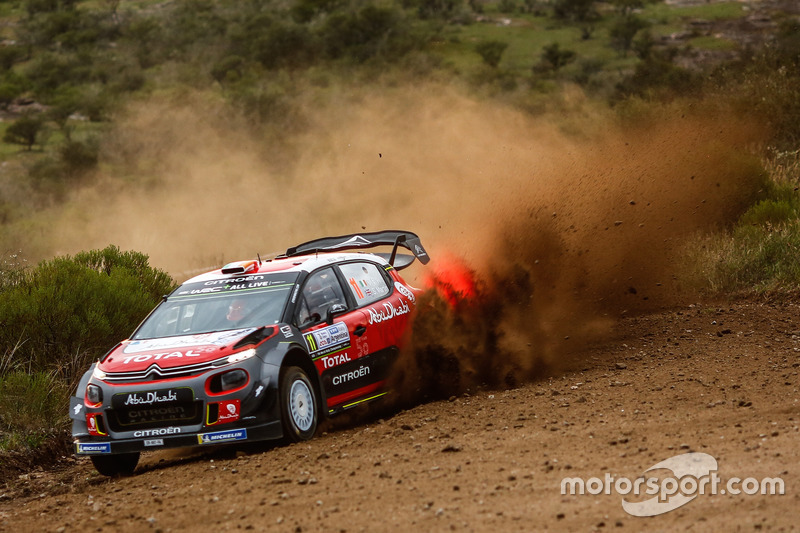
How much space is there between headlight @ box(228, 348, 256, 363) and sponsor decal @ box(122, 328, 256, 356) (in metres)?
0.20

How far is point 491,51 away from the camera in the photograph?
47.5 metres

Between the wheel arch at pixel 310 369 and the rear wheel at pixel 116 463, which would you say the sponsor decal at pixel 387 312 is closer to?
the wheel arch at pixel 310 369

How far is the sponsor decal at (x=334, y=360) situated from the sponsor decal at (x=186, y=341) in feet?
2.50

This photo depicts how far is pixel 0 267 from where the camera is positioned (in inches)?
579

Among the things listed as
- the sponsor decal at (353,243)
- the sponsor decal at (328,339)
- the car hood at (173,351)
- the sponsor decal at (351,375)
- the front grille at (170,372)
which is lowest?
the sponsor decal at (351,375)

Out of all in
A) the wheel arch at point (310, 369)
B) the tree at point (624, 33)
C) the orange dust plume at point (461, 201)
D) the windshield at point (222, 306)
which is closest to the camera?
the wheel arch at point (310, 369)

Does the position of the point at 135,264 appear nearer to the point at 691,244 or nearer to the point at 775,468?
the point at 691,244

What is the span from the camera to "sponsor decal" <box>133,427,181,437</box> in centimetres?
833

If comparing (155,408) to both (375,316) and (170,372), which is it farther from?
(375,316)

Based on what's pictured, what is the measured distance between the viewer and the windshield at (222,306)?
9.22 metres

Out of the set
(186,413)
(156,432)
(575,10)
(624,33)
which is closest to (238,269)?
(186,413)

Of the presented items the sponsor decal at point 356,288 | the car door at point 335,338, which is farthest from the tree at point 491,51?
the car door at point 335,338

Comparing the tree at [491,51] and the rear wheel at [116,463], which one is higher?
the tree at [491,51]

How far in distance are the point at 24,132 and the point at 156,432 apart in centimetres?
3710
